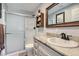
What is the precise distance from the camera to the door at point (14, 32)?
1.30 meters

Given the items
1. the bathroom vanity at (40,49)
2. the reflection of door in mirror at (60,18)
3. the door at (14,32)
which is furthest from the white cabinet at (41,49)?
the reflection of door in mirror at (60,18)

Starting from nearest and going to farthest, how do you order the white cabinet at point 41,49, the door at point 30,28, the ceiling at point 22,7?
the white cabinet at point 41,49 < the ceiling at point 22,7 < the door at point 30,28

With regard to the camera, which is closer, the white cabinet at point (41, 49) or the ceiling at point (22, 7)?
the white cabinet at point (41, 49)

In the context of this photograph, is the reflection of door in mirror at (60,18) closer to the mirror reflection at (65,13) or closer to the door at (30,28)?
the mirror reflection at (65,13)

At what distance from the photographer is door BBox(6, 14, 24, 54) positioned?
130 cm

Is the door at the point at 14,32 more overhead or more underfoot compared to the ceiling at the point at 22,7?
more underfoot

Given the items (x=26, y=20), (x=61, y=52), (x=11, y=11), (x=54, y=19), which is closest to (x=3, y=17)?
(x=11, y=11)

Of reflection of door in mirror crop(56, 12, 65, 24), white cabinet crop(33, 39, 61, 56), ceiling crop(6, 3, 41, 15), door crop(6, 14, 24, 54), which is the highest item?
ceiling crop(6, 3, 41, 15)

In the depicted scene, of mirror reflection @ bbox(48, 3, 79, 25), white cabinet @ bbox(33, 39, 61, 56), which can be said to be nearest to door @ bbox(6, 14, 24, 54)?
white cabinet @ bbox(33, 39, 61, 56)

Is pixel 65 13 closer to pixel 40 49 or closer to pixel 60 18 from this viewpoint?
→ pixel 60 18

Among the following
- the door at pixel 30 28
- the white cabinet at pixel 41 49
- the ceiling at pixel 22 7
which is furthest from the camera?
the door at pixel 30 28

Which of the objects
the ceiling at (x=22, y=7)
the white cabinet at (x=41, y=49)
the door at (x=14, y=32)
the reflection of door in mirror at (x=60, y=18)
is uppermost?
the ceiling at (x=22, y=7)

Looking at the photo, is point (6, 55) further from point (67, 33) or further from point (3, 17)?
point (67, 33)

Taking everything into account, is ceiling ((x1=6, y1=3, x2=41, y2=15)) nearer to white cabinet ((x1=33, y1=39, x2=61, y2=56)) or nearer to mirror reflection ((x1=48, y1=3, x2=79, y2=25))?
mirror reflection ((x1=48, y1=3, x2=79, y2=25))
